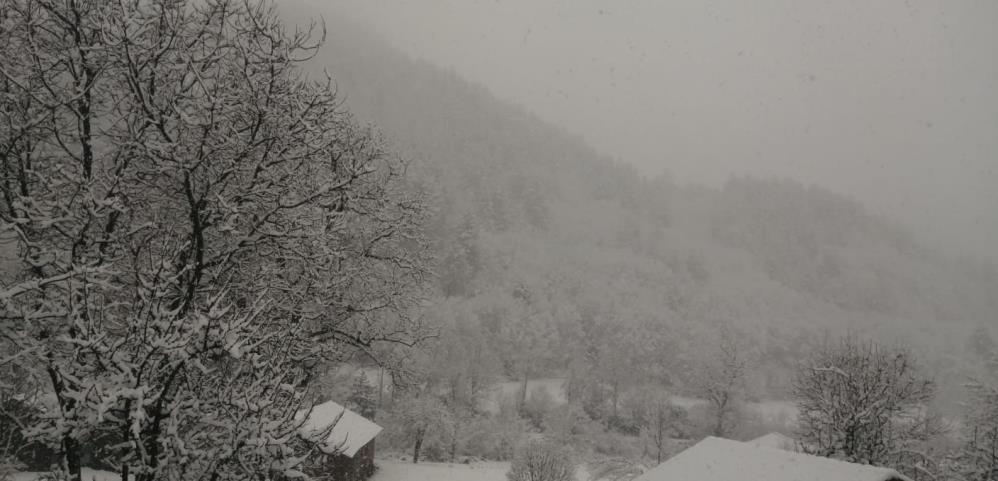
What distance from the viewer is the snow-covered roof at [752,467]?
1209 cm

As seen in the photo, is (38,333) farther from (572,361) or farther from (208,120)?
(572,361)

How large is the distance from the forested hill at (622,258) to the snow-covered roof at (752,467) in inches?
1356

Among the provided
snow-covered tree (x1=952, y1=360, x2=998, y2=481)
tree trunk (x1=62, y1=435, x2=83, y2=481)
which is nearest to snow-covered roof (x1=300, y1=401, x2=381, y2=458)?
tree trunk (x1=62, y1=435, x2=83, y2=481)

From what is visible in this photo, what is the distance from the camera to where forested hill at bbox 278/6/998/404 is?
6412 centimetres

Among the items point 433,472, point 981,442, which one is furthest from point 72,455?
point 981,442

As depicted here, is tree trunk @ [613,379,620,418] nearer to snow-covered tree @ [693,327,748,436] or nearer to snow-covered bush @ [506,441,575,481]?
snow-covered tree @ [693,327,748,436]

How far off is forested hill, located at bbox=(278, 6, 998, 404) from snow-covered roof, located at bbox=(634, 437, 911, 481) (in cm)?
3444

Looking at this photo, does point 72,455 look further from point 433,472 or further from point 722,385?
point 722,385

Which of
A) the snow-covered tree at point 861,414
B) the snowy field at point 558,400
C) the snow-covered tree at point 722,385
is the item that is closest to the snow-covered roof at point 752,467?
the snow-covered tree at point 861,414

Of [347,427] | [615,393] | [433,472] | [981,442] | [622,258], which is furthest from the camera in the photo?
[622,258]

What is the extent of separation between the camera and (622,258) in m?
95.6

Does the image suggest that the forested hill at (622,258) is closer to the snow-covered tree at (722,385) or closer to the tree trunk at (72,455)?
the snow-covered tree at (722,385)

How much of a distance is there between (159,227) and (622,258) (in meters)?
94.2

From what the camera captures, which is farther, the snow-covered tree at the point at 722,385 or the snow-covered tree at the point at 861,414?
the snow-covered tree at the point at 722,385
